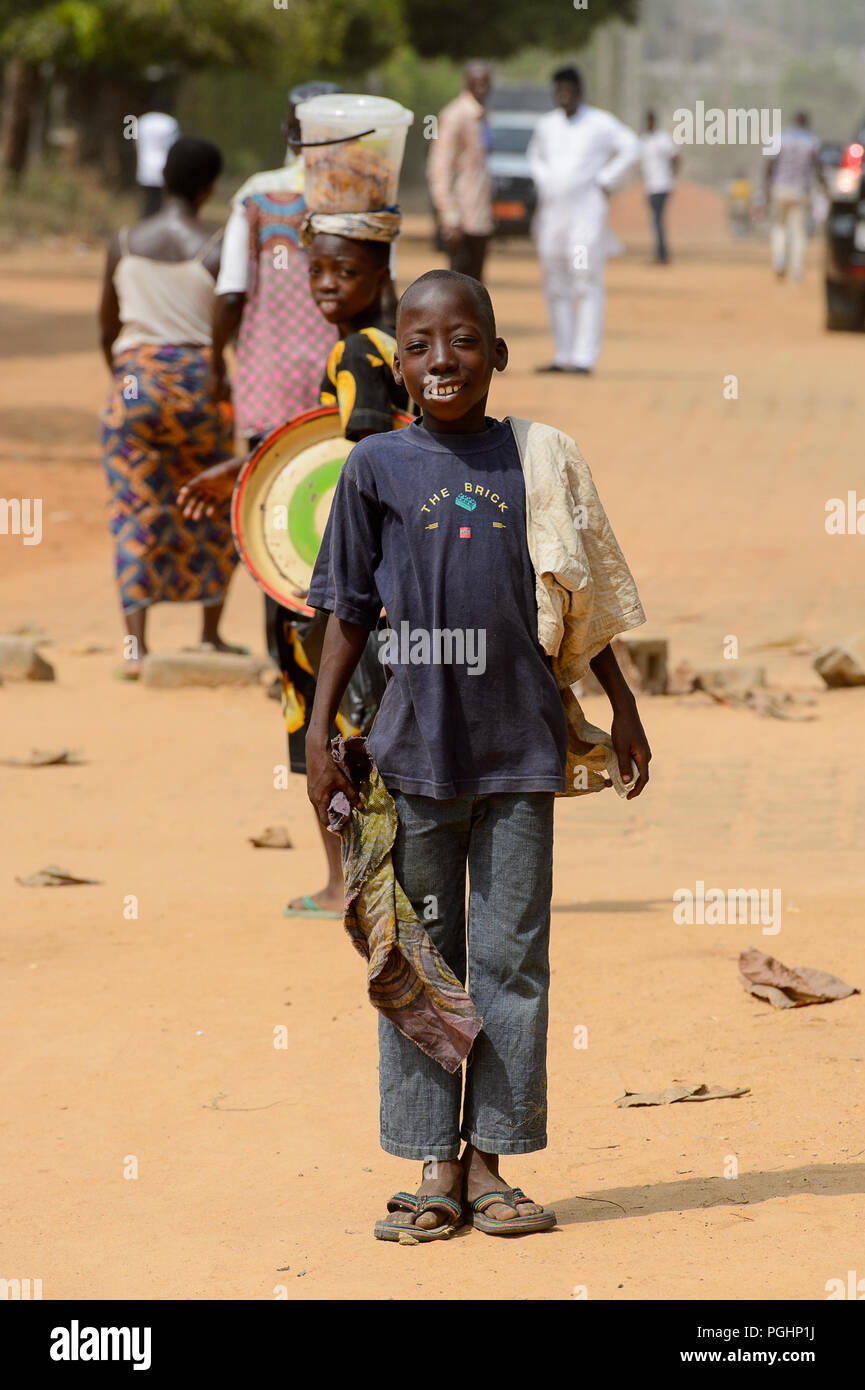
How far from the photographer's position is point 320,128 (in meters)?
5.22

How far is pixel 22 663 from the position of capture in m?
8.43

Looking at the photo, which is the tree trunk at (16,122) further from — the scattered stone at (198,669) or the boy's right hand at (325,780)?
the boy's right hand at (325,780)

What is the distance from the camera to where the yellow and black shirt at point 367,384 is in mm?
4574

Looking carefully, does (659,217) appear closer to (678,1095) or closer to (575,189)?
(575,189)

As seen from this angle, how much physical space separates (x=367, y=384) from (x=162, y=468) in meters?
3.79

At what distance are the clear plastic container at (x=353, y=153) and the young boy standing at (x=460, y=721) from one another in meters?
1.53

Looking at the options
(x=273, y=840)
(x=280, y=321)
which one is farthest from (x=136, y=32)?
(x=273, y=840)

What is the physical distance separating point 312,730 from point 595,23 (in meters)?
38.8

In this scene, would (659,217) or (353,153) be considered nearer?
(353,153)

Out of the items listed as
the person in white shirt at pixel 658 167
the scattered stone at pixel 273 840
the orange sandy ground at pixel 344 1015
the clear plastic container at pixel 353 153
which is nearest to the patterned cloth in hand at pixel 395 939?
the orange sandy ground at pixel 344 1015

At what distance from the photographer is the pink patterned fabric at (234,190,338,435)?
21.9ft

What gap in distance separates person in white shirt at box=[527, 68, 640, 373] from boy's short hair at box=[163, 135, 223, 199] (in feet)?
26.9

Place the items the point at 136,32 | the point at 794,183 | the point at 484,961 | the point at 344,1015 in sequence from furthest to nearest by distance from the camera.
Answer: the point at 136,32 → the point at 794,183 → the point at 344,1015 → the point at 484,961

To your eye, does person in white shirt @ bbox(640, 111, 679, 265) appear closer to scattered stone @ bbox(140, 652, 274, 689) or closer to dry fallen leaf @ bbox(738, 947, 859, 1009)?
scattered stone @ bbox(140, 652, 274, 689)
